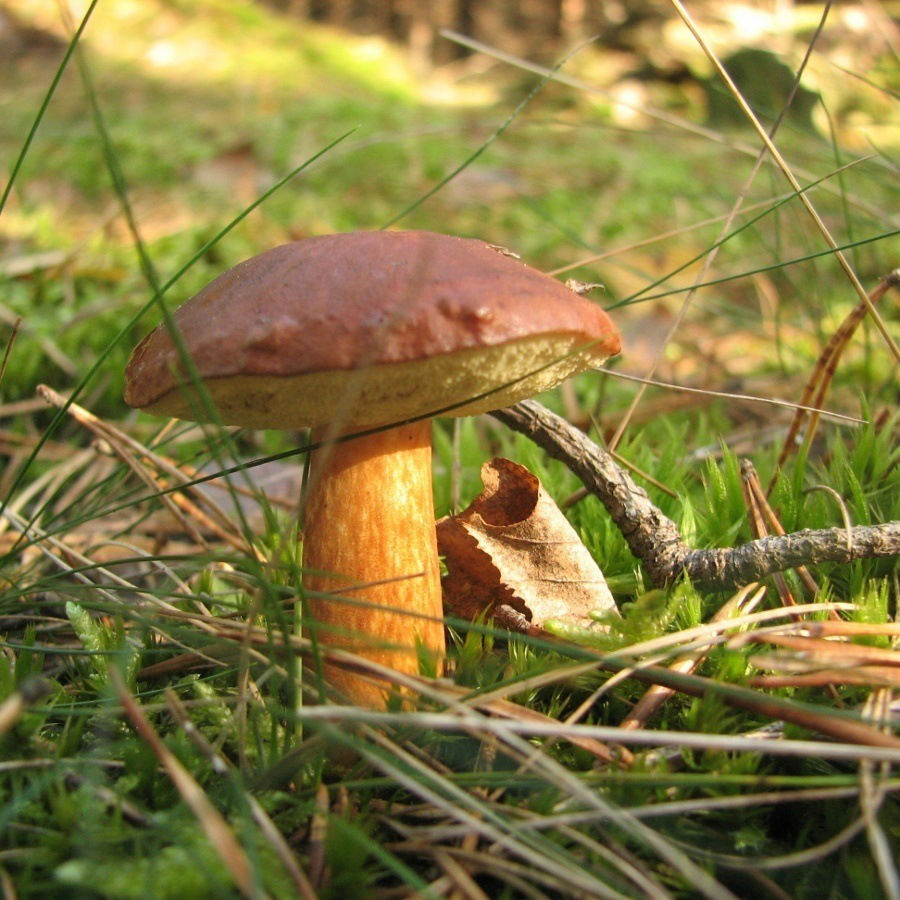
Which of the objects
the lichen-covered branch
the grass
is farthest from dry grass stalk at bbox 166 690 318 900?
the lichen-covered branch

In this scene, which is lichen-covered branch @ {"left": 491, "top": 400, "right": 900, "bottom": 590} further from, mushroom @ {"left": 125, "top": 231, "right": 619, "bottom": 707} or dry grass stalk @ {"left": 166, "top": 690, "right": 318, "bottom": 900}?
dry grass stalk @ {"left": 166, "top": 690, "right": 318, "bottom": 900}

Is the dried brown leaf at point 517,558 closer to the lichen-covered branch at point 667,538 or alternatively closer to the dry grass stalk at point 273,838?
the lichen-covered branch at point 667,538

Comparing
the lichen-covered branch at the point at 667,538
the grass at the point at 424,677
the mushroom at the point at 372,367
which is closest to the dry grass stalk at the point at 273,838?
the grass at the point at 424,677

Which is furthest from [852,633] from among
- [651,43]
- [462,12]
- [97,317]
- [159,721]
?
[462,12]

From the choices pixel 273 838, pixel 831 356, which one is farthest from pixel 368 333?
pixel 831 356

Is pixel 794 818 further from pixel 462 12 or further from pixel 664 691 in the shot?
pixel 462 12

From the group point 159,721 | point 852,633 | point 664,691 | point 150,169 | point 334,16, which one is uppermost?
point 334,16

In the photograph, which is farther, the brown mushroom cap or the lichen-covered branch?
the lichen-covered branch
